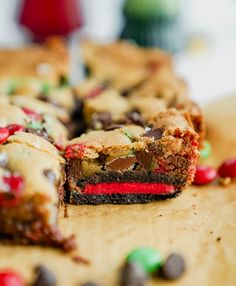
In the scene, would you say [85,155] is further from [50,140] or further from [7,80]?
[7,80]

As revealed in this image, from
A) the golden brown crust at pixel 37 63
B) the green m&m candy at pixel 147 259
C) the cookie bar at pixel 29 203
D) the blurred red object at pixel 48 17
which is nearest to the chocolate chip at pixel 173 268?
the green m&m candy at pixel 147 259

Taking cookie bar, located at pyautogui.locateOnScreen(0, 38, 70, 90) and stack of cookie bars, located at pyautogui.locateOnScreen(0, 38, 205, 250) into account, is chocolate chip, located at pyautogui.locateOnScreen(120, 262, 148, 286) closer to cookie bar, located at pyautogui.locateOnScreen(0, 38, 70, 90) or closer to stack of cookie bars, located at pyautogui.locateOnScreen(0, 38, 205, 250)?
stack of cookie bars, located at pyautogui.locateOnScreen(0, 38, 205, 250)

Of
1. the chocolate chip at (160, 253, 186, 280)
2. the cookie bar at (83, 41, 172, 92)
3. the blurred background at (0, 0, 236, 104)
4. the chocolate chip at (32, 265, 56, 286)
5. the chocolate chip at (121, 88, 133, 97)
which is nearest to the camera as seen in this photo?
the chocolate chip at (32, 265, 56, 286)

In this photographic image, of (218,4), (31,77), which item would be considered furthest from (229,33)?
(31,77)

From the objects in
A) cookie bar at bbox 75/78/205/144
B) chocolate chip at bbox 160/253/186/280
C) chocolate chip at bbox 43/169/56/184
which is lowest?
chocolate chip at bbox 160/253/186/280

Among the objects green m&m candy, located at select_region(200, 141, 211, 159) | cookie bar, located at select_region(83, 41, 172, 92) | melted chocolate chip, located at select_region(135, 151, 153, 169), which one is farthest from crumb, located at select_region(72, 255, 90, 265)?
cookie bar, located at select_region(83, 41, 172, 92)

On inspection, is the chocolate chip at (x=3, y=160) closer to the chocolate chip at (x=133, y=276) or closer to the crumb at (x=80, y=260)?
the crumb at (x=80, y=260)

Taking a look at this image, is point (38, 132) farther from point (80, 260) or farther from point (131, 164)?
point (80, 260)
